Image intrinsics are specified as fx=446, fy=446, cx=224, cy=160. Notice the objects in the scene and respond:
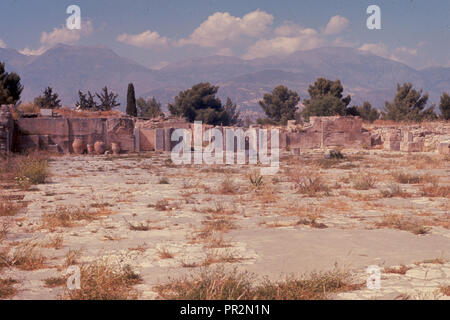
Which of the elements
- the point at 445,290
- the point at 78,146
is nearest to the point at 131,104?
the point at 78,146

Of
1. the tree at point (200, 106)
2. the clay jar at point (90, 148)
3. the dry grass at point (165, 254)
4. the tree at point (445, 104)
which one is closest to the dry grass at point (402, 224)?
the dry grass at point (165, 254)

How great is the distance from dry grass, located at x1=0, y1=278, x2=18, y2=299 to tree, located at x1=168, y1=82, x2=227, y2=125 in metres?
49.4

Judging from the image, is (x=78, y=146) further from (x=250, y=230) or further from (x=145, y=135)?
(x=250, y=230)

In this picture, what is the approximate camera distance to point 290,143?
2845cm

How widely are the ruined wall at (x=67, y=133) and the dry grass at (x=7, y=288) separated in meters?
19.4

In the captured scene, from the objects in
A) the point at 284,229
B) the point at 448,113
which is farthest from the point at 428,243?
the point at 448,113

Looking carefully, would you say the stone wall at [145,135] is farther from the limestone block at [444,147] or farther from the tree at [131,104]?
the tree at [131,104]

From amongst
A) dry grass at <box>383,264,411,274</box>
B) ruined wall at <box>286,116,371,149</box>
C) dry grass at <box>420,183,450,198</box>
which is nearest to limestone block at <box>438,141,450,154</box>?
ruined wall at <box>286,116,371,149</box>

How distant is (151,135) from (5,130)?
9312 millimetres

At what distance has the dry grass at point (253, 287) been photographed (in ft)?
12.2

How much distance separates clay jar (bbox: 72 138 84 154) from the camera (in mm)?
23641

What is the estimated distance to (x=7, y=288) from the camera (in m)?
4.06
